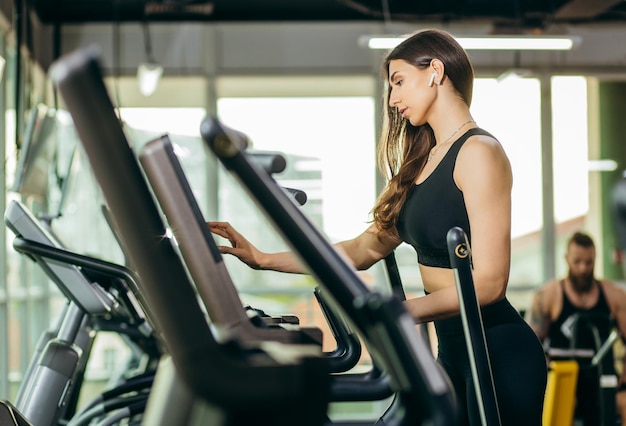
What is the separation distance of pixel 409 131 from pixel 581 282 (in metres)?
3.11

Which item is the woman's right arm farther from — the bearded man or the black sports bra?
the bearded man

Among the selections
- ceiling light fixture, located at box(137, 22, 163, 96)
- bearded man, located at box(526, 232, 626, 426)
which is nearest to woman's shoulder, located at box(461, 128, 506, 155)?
bearded man, located at box(526, 232, 626, 426)

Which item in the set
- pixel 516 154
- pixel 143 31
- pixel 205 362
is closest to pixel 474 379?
pixel 205 362

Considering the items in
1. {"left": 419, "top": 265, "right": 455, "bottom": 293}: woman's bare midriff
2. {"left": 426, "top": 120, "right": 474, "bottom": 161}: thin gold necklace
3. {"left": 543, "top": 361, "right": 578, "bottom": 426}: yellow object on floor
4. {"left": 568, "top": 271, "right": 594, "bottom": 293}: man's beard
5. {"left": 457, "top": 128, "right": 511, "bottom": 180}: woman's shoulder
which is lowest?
{"left": 543, "top": 361, "right": 578, "bottom": 426}: yellow object on floor

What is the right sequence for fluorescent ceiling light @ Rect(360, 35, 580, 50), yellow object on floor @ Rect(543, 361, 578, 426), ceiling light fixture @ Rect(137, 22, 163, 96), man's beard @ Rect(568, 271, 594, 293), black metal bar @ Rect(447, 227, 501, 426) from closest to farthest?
black metal bar @ Rect(447, 227, 501, 426)
yellow object on floor @ Rect(543, 361, 578, 426)
man's beard @ Rect(568, 271, 594, 293)
fluorescent ceiling light @ Rect(360, 35, 580, 50)
ceiling light fixture @ Rect(137, 22, 163, 96)

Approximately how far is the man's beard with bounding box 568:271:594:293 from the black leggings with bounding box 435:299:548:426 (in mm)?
3207

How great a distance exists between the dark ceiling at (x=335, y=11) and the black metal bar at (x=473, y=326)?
4.08m

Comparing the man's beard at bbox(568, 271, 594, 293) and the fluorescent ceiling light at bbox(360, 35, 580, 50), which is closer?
the man's beard at bbox(568, 271, 594, 293)

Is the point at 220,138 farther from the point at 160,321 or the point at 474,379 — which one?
the point at 474,379

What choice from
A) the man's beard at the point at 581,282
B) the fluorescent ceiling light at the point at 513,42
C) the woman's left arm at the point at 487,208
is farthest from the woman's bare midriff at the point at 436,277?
the fluorescent ceiling light at the point at 513,42

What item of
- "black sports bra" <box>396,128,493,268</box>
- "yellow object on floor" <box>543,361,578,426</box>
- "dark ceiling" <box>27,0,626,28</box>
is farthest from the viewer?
"dark ceiling" <box>27,0,626,28</box>

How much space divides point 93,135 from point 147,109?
5.58 meters

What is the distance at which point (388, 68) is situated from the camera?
174 centimetres

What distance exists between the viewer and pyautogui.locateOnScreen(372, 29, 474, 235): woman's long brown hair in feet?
5.44
